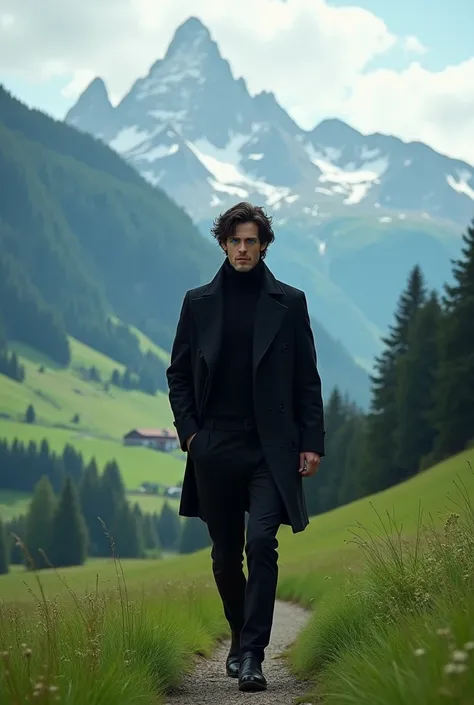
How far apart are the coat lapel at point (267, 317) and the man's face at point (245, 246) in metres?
0.22

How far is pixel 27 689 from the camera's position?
5.08 m

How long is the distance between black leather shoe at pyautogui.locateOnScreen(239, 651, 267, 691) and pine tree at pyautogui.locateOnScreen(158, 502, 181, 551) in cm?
15135

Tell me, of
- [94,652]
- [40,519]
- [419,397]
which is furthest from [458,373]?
[40,519]

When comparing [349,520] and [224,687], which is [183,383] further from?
[349,520]

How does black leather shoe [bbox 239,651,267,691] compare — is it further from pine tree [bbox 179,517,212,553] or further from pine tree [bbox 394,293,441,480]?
pine tree [bbox 179,517,212,553]

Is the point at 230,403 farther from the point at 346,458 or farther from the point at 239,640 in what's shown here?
the point at 346,458

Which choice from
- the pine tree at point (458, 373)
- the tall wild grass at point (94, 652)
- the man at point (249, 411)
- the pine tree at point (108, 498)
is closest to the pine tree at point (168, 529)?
the pine tree at point (108, 498)

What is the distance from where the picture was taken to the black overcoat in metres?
7.87

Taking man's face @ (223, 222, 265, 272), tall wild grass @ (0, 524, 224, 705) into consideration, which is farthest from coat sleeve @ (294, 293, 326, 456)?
tall wild grass @ (0, 524, 224, 705)

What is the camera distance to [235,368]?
7.98 meters

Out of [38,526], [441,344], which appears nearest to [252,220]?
[441,344]

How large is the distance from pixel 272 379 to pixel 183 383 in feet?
2.50

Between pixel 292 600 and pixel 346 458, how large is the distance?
60973 mm

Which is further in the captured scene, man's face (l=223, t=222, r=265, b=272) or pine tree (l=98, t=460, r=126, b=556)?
pine tree (l=98, t=460, r=126, b=556)
